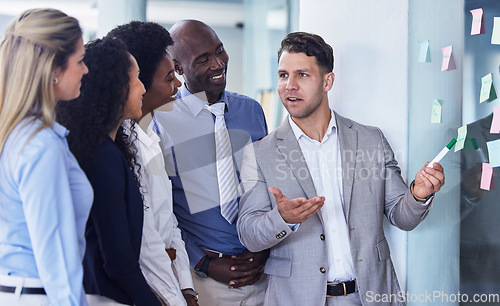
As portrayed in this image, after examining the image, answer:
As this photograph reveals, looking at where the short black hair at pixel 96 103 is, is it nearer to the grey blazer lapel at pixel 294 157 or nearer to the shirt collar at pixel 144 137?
the shirt collar at pixel 144 137

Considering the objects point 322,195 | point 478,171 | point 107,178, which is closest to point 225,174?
point 322,195

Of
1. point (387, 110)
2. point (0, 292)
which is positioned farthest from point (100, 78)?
→ point (387, 110)

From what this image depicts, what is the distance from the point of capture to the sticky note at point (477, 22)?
5.77 ft

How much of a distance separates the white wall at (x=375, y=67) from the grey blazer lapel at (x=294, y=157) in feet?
1.26

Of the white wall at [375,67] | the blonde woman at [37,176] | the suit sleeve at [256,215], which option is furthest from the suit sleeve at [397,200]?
the blonde woman at [37,176]

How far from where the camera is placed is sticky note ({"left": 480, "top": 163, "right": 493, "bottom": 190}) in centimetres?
177

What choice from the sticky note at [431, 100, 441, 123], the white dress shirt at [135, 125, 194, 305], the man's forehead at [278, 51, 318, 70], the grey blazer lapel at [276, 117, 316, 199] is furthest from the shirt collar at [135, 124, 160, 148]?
the sticky note at [431, 100, 441, 123]

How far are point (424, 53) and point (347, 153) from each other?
481 millimetres

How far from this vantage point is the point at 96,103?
1290 millimetres

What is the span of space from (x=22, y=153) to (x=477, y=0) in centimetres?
152

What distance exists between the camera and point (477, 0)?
177cm

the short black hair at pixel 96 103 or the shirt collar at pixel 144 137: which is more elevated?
the short black hair at pixel 96 103

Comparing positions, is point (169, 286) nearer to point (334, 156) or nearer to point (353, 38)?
point (334, 156)

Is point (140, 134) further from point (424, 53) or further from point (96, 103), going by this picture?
point (424, 53)
